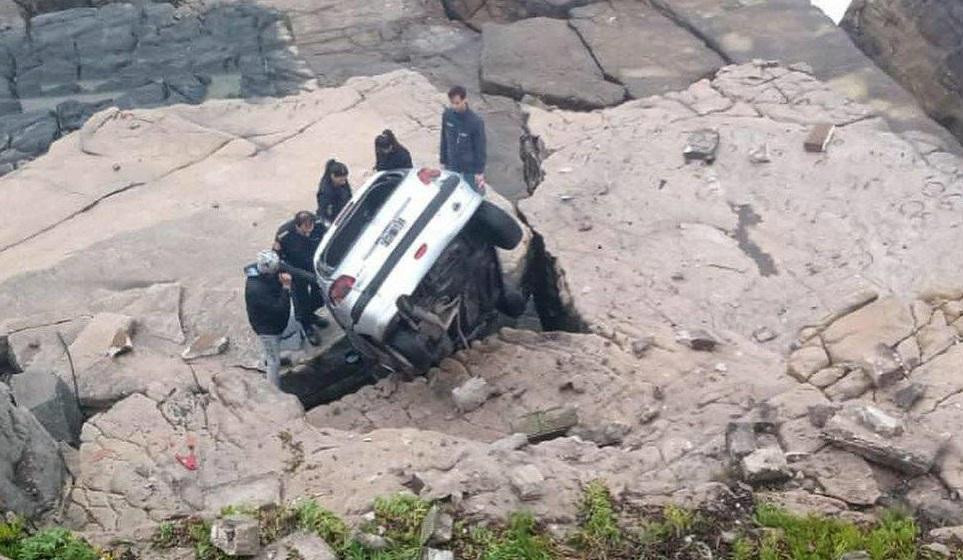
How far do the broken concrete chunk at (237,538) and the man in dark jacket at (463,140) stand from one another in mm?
4539

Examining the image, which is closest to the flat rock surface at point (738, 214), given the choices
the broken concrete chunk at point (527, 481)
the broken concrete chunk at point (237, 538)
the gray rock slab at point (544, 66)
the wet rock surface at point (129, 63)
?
the gray rock slab at point (544, 66)

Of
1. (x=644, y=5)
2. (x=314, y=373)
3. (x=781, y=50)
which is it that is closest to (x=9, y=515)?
(x=314, y=373)

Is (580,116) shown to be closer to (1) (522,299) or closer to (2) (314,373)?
(1) (522,299)

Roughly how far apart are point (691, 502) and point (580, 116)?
6145mm

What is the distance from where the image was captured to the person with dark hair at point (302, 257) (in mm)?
8734

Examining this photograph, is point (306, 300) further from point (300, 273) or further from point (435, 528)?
point (435, 528)

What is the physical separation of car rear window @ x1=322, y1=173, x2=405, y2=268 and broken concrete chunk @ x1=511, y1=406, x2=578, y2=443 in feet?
5.85

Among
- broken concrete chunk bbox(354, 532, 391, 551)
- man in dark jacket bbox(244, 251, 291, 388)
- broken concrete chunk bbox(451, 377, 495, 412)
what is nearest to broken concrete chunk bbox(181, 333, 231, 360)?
man in dark jacket bbox(244, 251, 291, 388)

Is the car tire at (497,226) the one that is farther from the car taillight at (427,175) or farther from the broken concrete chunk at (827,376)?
the broken concrete chunk at (827,376)

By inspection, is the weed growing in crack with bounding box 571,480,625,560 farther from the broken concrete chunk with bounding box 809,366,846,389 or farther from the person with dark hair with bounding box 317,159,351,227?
the person with dark hair with bounding box 317,159,351,227

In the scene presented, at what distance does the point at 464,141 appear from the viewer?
988 cm

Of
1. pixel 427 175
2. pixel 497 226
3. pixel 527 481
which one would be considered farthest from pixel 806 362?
pixel 427 175

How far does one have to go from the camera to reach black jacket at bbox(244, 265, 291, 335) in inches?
328

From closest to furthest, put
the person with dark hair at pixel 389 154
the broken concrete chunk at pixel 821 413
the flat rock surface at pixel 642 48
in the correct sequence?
the broken concrete chunk at pixel 821 413, the person with dark hair at pixel 389 154, the flat rock surface at pixel 642 48
